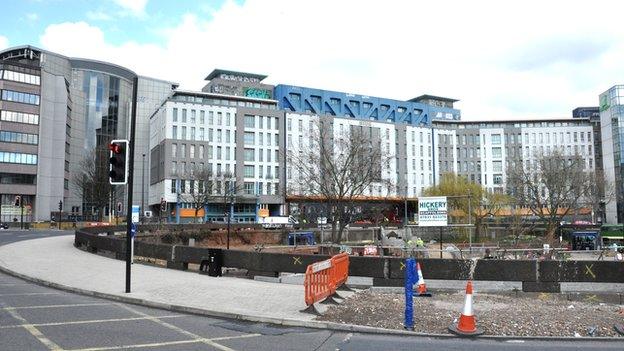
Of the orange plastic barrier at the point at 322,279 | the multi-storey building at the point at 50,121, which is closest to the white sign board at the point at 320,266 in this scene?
the orange plastic barrier at the point at 322,279

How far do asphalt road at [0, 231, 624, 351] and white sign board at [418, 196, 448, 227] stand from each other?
11.7 meters

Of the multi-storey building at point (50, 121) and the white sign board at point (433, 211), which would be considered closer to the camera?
the white sign board at point (433, 211)

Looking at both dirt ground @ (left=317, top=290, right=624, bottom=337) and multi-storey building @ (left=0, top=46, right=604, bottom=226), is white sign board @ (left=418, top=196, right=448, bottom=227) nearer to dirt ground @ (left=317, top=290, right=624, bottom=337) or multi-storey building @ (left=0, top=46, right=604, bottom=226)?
dirt ground @ (left=317, top=290, right=624, bottom=337)

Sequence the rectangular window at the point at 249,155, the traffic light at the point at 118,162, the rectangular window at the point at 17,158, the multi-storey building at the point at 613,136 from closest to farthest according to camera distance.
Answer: the traffic light at the point at 118,162, the rectangular window at the point at 17,158, the multi-storey building at the point at 613,136, the rectangular window at the point at 249,155

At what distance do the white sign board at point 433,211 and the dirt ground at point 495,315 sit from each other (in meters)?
7.62

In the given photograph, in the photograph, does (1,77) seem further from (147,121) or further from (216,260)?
(216,260)

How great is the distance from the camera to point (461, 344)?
8.23 metres

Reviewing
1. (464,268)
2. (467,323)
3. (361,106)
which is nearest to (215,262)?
(464,268)

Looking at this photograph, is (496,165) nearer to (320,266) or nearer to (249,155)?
(249,155)

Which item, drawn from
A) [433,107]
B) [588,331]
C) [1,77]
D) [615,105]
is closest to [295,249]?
[588,331]

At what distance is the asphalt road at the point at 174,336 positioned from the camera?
25.1 feet

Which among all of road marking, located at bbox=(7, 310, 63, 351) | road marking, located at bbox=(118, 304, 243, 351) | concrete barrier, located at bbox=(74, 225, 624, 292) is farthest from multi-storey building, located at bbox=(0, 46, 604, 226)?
road marking, located at bbox=(7, 310, 63, 351)

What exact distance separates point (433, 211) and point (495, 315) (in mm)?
10235

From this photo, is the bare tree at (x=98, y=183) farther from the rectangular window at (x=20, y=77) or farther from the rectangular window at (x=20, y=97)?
the rectangular window at (x=20, y=77)
